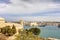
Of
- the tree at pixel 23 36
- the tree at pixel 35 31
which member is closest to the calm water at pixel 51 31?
the tree at pixel 35 31

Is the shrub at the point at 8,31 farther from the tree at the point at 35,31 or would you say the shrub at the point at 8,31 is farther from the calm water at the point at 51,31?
the tree at the point at 35,31

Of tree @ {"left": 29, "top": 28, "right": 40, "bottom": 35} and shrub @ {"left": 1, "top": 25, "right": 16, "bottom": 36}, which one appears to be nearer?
shrub @ {"left": 1, "top": 25, "right": 16, "bottom": 36}

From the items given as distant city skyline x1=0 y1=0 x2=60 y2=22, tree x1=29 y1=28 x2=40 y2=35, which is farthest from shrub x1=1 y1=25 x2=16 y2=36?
tree x1=29 y1=28 x2=40 y2=35

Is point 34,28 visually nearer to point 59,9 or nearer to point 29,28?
point 29,28

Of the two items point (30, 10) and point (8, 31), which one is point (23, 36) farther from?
point (30, 10)

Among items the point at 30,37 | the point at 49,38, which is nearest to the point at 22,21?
the point at 30,37

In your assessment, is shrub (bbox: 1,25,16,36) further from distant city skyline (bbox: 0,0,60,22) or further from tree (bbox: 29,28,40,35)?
tree (bbox: 29,28,40,35)

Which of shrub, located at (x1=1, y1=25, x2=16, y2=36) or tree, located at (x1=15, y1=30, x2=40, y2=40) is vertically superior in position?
shrub, located at (x1=1, y1=25, x2=16, y2=36)

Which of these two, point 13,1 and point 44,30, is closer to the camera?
point 13,1
